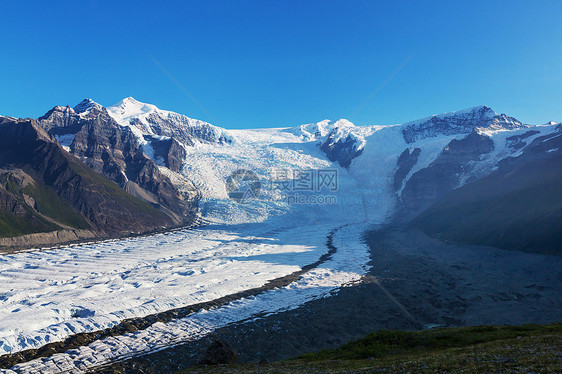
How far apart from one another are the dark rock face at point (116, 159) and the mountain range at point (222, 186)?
0.57m

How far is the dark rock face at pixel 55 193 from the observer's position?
287ft

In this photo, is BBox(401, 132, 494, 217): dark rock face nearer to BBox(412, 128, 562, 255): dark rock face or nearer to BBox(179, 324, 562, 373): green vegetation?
BBox(412, 128, 562, 255): dark rock face

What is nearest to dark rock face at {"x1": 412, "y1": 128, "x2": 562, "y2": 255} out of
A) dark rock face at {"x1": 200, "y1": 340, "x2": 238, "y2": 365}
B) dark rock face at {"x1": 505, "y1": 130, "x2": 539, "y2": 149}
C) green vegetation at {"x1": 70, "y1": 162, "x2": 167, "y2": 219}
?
dark rock face at {"x1": 505, "y1": 130, "x2": 539, "y2": 149}

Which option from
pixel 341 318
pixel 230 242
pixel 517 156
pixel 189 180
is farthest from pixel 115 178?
pixel 517 156

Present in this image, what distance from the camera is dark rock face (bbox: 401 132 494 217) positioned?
146 m

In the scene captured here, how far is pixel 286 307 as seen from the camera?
36.5 meters

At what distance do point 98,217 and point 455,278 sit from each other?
324 ft

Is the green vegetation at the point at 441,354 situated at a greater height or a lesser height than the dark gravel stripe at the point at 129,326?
greater

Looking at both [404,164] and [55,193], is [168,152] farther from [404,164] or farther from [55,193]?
[404,164]

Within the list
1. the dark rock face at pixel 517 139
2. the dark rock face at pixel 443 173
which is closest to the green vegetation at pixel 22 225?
the dark rock face at pixel 443 173

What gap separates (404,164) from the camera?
183 m

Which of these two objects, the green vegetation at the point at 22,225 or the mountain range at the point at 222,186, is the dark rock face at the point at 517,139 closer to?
the mountain range at the point at 222,186

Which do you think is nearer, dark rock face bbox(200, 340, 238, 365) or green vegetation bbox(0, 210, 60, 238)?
dark rock face bbox(200, 340, 238, 365)

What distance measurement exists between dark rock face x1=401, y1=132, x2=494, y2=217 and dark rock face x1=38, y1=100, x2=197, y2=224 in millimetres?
101438
